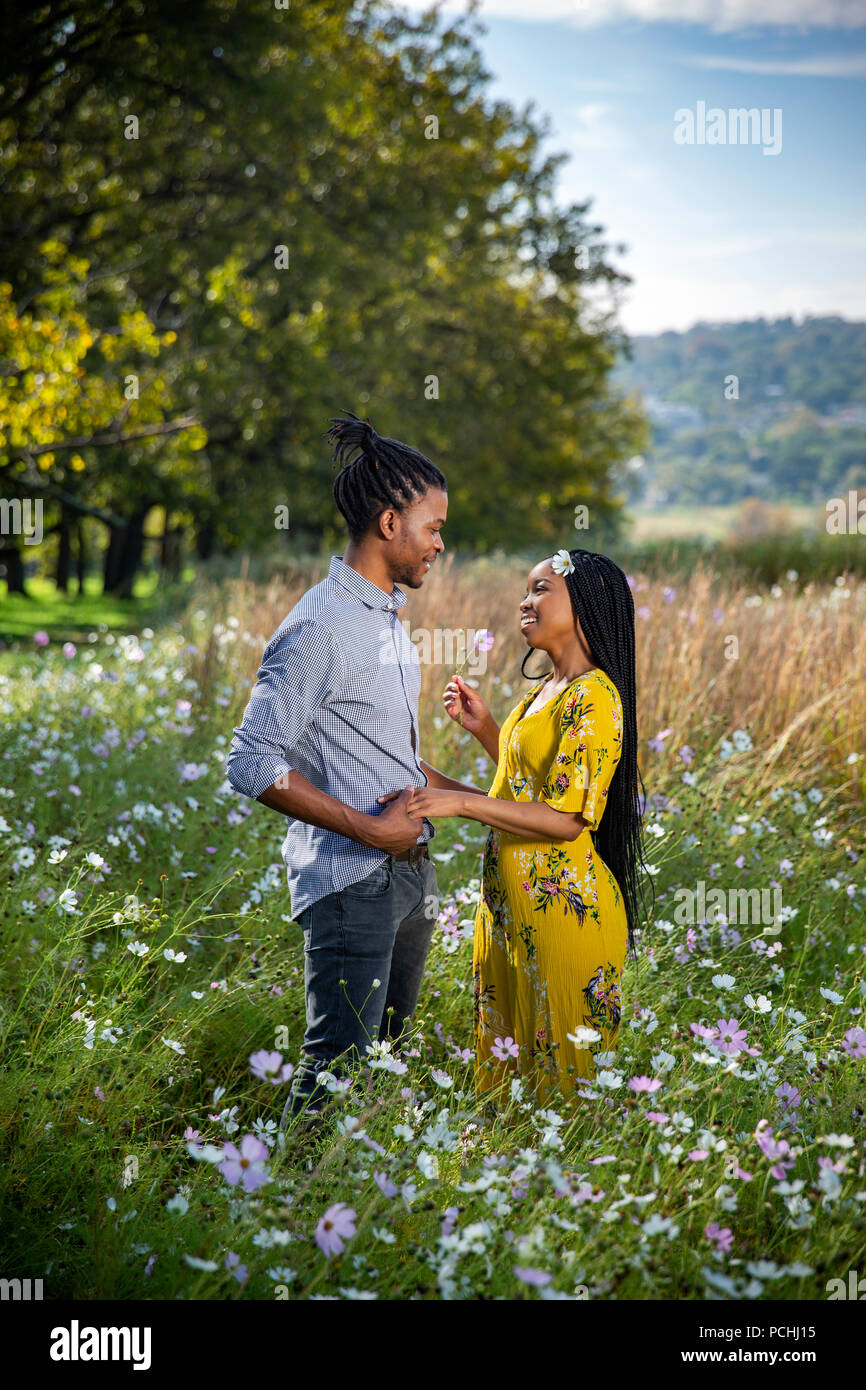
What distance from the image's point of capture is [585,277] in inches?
968

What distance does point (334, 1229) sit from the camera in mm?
1873

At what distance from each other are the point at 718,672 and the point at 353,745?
467 centimetres

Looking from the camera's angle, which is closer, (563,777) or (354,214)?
(563,777)

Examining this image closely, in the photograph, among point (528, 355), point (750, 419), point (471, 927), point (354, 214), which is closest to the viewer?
point (471, 927)

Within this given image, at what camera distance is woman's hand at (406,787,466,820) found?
8.46 ft

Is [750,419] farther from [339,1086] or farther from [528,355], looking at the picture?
[339,1086]

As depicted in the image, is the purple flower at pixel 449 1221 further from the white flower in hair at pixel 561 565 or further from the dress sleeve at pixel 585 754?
the white flower in hair at pixel 561 565

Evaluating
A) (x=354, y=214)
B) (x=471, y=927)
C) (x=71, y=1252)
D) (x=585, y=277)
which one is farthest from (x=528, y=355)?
(x=71, y=1252)

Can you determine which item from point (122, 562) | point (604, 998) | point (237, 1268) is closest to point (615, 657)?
point (604, 998)

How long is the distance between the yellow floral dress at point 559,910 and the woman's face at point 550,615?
0.13 m

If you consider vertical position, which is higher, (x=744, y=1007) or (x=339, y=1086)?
(x=339, y=1086)
